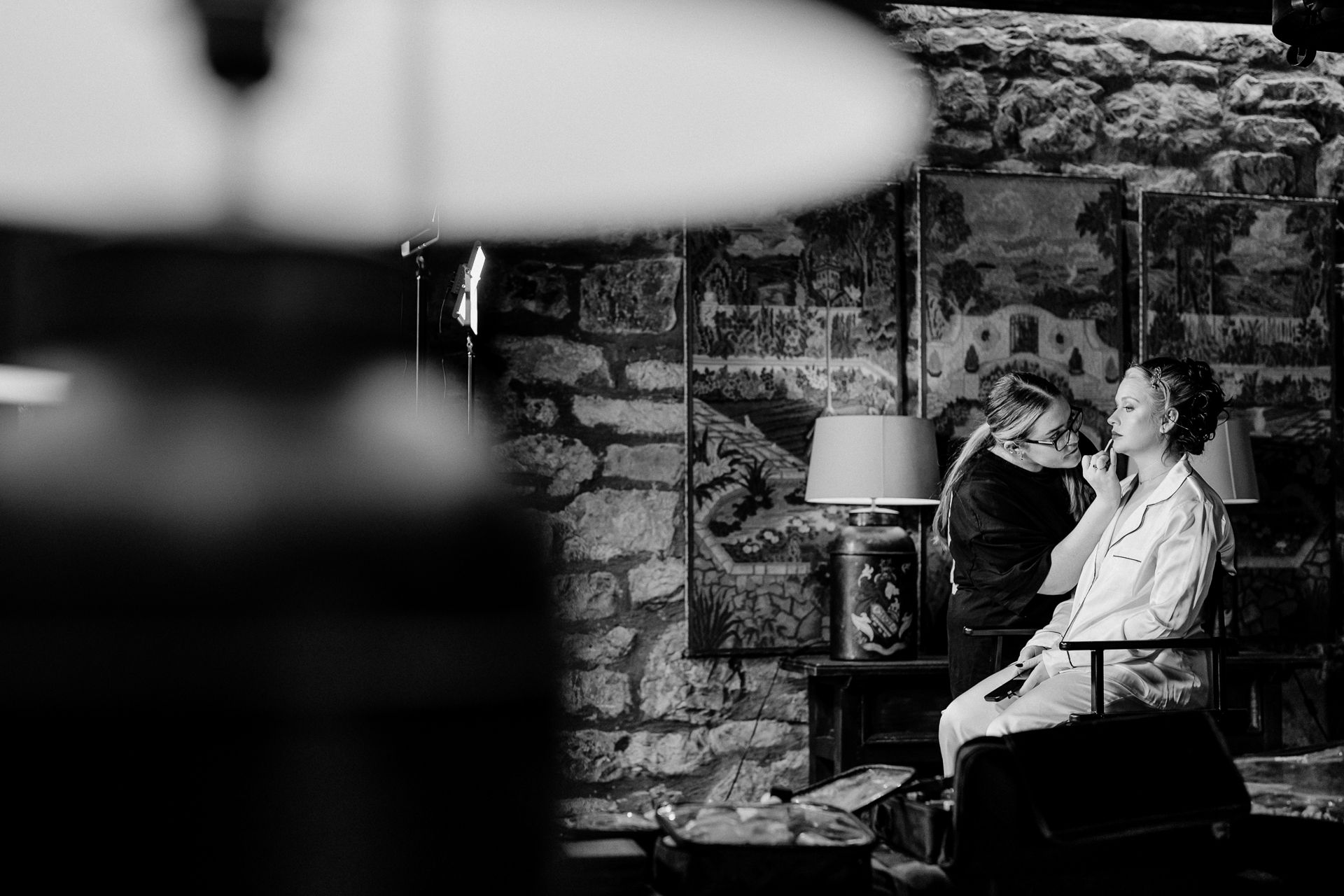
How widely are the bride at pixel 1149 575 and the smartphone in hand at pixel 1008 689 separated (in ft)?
0.04

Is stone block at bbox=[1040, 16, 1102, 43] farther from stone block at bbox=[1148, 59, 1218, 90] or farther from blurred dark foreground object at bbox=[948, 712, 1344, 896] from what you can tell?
blurred dark foreground object at bbox=[948, 712, 1344, 896]

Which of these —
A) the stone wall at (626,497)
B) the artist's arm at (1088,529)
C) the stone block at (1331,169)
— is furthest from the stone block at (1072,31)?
the artist's arm at (1088,529)

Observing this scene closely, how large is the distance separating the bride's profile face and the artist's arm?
33 cm

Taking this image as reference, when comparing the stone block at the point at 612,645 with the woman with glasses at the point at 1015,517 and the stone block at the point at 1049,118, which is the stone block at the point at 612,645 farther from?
the stone block at the point at 1049,118

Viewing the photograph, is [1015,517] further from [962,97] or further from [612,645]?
[962,97]

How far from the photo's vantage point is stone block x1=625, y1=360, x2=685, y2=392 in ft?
12.4

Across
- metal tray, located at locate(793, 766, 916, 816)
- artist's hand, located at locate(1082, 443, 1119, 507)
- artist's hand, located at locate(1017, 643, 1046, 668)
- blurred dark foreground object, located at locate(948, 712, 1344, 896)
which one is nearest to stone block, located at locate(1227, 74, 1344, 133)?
artist's hand, located at locate(1082, 443, 1119, 507)

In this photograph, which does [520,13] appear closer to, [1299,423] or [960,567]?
[960,567]

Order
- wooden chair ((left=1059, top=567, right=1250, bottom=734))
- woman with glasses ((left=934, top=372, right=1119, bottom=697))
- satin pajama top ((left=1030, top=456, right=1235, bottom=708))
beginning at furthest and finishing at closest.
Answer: woman with glasses ((left=934, top=372, right=1119, bottom=697)) → satin pajama top ((left=1030, top=456, right=1235, bottom=708)) → wooden chair ((left=1059, top=567, right=1250, bottom=734))

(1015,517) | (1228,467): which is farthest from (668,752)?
(1228,467)

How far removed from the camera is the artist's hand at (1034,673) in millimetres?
2752

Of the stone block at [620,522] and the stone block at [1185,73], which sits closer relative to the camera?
the stone block at [620,522]

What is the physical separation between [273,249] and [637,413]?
3.63m

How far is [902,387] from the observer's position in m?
3.90
